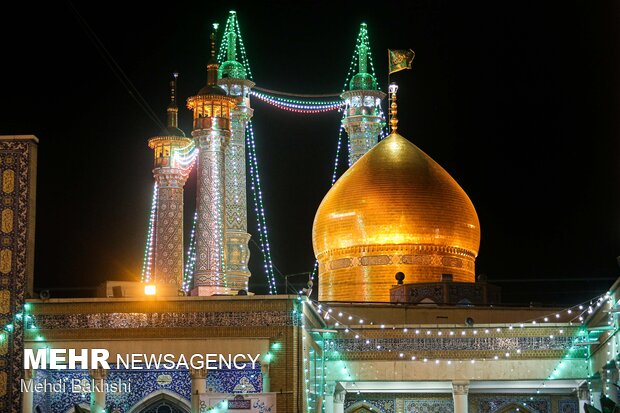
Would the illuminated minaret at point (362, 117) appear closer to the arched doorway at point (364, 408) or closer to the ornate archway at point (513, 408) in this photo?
the arched doorway at point (364, 408)

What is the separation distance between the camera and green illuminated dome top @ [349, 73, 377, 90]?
32.8 m

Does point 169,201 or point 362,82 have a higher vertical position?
point 362,82

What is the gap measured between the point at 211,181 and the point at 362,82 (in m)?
6.93

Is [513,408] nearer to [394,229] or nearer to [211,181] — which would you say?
[394,229]

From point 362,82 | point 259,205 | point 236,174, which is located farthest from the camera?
point 362,82

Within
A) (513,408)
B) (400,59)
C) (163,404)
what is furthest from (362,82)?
(163,404)

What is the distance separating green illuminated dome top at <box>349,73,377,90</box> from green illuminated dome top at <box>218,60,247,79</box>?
2.96m

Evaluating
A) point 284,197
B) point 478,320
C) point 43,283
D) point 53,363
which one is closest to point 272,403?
point 53,363

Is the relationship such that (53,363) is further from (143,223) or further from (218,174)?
(143,223)

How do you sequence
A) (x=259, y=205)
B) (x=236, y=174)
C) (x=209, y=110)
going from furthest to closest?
(x=259, y=205)
(x=236, y=174)
(x=209, y=110)

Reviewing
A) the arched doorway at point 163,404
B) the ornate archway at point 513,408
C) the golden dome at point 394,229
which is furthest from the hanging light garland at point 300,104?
the arched doorway at point 163,404

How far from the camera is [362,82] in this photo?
32.8 metres

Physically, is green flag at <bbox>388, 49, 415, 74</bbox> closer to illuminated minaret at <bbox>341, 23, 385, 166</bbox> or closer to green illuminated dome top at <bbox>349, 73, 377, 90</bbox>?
illuminated minaret at <bbox>341, 23, 385, 166</bbox>

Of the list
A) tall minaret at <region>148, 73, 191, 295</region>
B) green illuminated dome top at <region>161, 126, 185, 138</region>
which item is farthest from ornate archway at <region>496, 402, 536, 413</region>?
green illuminated dome top at <region>161, 126, 185, 138</region>
